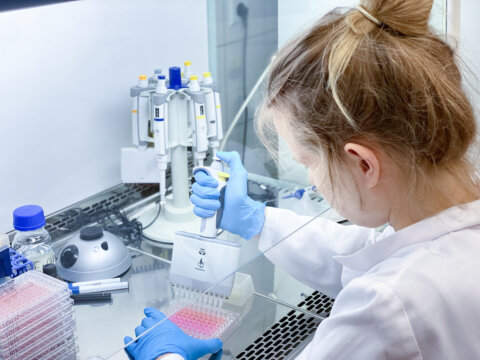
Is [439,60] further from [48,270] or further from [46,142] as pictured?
[46,142]

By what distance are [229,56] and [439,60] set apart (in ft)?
3.17

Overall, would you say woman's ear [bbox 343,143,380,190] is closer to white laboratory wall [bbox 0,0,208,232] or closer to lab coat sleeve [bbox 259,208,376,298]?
lab coat sleeve [bbox 259,208,376,298]

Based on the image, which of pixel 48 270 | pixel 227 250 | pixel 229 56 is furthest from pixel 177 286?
pixel 229 56

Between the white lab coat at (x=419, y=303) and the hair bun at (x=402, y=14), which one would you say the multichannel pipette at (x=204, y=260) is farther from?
the hair bun at (x=402, y=14)

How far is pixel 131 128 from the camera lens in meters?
1.59

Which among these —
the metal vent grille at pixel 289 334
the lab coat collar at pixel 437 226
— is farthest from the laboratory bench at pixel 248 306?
the lab coat collar at pixel 437 226

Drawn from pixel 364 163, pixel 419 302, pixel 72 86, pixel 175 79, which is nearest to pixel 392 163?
pixel 364 163

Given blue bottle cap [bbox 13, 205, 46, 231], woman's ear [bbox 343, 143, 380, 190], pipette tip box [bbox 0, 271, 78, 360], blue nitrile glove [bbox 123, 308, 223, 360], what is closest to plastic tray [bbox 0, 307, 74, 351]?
pipette tip box [bbox 0, 271, 78, 360]

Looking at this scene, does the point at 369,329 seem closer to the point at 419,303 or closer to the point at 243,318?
the point at 419,303

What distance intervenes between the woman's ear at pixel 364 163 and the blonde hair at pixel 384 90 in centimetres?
2

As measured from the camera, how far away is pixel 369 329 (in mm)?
831

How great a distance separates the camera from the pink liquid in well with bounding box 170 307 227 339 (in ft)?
3.12

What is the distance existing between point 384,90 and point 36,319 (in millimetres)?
575

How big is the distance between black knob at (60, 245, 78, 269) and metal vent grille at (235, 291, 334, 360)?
1.21 feet
